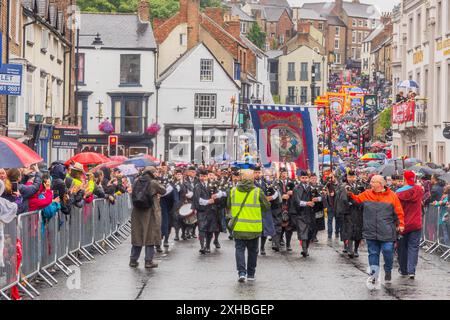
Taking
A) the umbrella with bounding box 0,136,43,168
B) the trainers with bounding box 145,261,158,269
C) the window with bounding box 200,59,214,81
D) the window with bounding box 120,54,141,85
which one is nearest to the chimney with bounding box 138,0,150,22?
the window with bounding box 120,54,141,85

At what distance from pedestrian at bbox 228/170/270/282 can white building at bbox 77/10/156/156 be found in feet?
170

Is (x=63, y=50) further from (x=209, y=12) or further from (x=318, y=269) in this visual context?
(x=209, y=12)

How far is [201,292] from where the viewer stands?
15.4 metres

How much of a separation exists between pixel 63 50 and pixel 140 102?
22.2 m

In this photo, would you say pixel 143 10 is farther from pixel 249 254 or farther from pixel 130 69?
→ pixel 249 254

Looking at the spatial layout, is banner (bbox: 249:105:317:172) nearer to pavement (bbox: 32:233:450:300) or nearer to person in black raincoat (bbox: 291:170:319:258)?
person in black raincoat (bbox: 291:170:319:258)

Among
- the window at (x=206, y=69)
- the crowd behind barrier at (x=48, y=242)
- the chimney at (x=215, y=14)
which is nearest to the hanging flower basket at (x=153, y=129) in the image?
the window at (x=206, y=69)

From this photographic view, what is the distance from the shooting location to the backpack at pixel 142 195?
1948 centimetres

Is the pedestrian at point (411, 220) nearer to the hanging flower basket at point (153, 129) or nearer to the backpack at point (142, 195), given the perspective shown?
the backpack at point (142, 195)

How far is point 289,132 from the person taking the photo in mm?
30312

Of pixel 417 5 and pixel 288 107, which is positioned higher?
pixel 417 5

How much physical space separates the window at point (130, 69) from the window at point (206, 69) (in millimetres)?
4421

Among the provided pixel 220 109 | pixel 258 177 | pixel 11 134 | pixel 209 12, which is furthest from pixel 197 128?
pixel 258 177

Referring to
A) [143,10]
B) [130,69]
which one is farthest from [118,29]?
[130,69]
